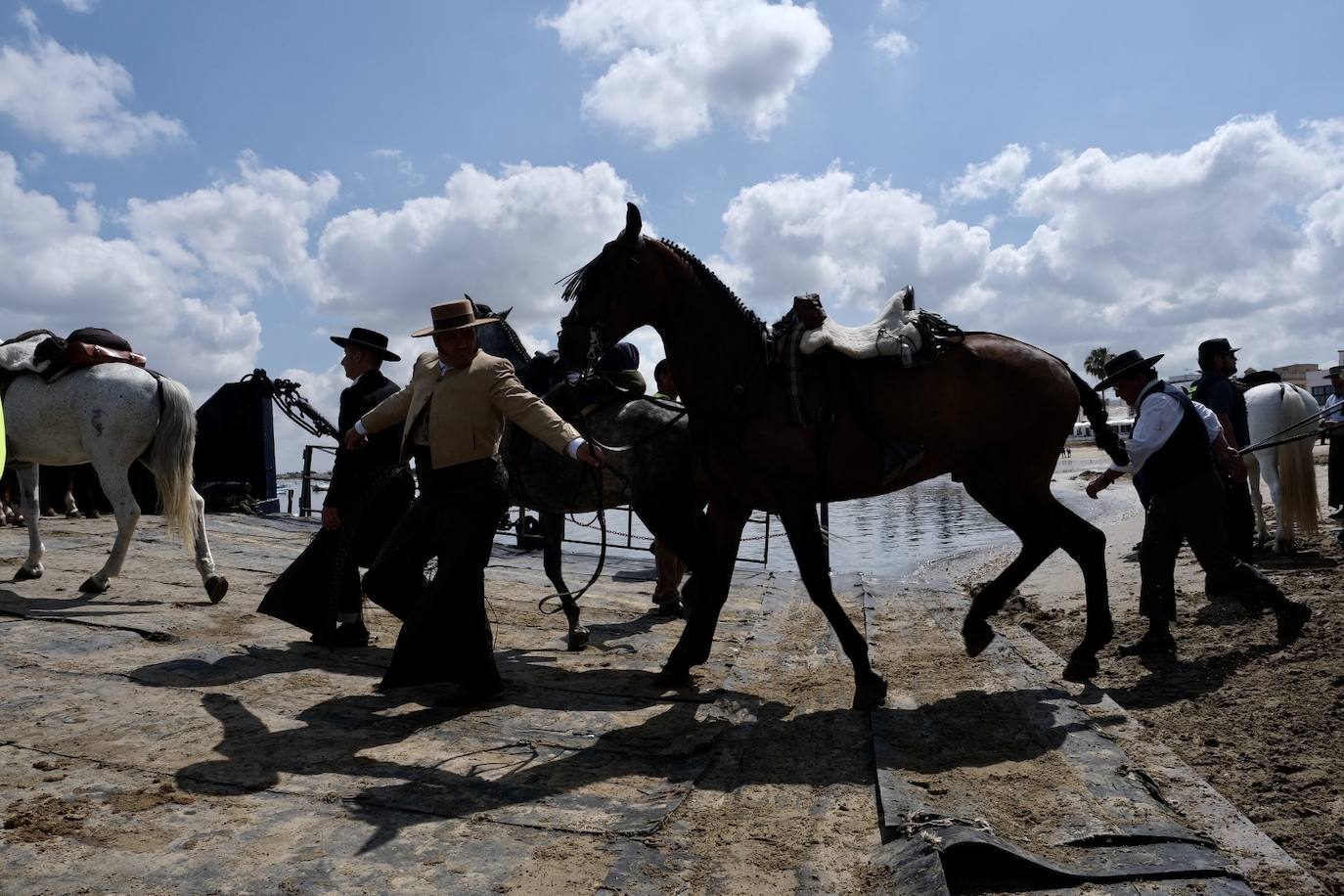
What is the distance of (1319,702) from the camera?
4734 millimetres

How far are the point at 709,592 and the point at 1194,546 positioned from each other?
328cm

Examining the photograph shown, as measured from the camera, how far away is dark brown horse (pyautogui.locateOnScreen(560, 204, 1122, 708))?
5230mm

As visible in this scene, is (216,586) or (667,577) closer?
(216,586)

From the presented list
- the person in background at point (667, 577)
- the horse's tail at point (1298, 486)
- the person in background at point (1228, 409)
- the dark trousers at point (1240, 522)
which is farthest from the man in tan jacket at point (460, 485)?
the horse's tail at point (1298, 486)

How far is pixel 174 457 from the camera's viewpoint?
8.16 m

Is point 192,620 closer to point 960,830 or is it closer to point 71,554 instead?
point 71,554

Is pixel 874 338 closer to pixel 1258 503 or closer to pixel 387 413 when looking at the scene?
pixel 387 413

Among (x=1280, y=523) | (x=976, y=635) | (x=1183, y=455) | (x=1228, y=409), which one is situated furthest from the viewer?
(x=1280, y=523)

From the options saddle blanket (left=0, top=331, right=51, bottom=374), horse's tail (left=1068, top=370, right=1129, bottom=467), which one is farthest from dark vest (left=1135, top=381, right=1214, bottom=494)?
saddle blanket (left=0, top=331, right=51, bottom=374)

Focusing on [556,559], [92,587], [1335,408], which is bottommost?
[92,587]

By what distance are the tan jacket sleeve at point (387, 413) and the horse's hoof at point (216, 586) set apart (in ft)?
9.78

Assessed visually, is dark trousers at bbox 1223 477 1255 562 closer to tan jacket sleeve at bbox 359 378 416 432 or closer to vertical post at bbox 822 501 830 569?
vertical post at bbox 822 501 830 569

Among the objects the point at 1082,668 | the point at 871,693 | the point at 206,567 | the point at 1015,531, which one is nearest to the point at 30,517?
the point at 206,567

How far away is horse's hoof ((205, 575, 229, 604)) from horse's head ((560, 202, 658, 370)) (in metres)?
3.87
